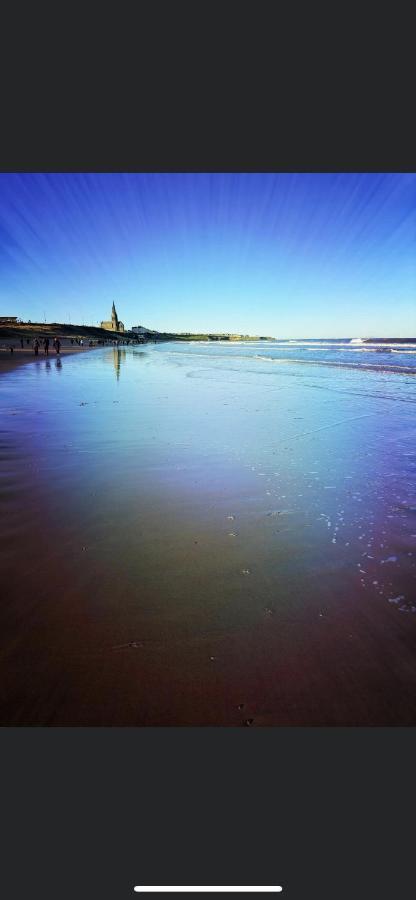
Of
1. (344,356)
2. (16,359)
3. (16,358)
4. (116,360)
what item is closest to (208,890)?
(116,360)

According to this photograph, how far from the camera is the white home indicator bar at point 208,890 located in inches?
61.5

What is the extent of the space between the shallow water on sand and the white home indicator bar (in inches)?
29.1

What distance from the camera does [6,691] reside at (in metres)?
1.59

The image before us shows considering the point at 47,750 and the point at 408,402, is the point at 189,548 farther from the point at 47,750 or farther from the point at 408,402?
the point at 408,402

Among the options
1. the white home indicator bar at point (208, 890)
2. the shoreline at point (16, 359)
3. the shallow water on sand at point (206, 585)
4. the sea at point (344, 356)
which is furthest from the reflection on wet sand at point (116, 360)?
the white home indicator bar at point (208, 890)

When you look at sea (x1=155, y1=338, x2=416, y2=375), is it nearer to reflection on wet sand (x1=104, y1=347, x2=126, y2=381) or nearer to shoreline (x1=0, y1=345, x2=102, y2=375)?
reflection on wet sand (x1=104, y1=347, x2=126, y2=381)

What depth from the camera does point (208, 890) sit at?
1576 mm

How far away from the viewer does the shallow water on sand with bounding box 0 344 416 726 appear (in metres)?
1.59

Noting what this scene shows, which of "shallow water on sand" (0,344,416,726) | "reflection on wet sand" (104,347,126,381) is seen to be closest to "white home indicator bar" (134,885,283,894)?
"shallow water on sand" (0,344,416,726)

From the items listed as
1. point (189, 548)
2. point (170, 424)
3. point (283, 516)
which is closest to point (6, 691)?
point (189, 548)

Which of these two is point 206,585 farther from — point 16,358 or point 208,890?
point 16,358

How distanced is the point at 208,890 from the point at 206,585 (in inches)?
49.6

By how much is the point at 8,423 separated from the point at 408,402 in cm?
991

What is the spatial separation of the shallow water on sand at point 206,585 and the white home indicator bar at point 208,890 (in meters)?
0.74
